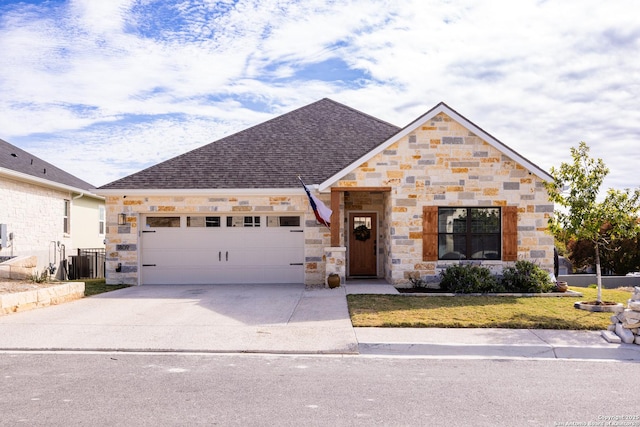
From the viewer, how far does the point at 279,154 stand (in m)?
19.0

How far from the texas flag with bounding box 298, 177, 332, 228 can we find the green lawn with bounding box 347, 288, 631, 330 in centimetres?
293

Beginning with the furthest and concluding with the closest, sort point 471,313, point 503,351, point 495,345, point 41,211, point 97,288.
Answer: point 41,211, point 97,288, point 471,313, point 495,345, point 503,351

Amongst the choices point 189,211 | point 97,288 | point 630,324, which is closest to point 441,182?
point 630,324

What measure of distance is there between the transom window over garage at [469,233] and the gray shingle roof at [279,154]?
122 inches

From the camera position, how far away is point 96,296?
14.3m

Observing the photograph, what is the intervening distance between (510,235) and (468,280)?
2.16 meters

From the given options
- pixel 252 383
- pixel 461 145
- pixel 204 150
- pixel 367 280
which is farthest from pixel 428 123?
pixel 252 383

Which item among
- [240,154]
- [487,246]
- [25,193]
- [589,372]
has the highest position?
[240,154]

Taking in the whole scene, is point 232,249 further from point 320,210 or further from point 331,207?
point 331,207

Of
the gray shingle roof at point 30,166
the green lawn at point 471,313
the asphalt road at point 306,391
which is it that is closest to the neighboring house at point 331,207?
the green lawn at point 471,313

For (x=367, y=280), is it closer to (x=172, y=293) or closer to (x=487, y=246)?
(x=487, y=246)

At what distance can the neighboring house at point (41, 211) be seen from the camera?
60.8ft

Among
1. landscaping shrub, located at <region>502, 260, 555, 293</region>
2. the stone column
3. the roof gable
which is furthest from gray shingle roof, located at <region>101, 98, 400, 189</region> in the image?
landscaping shrub, located at <region>502, 260, 555, 293</region>

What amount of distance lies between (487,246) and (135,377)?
1147 centimetres
